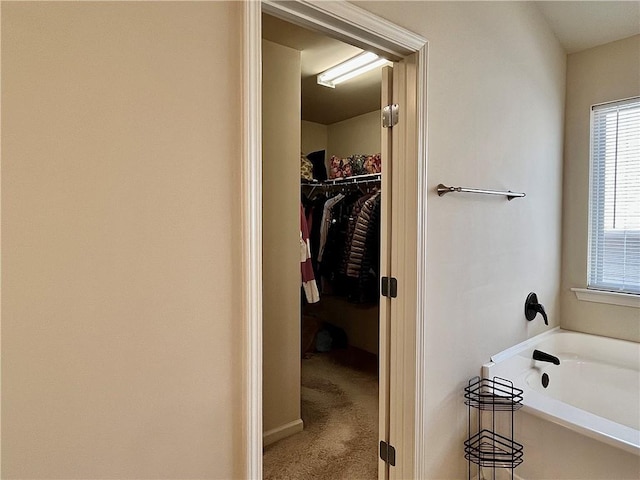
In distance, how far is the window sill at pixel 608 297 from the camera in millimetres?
2523

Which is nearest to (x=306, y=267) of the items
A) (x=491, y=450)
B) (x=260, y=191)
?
(x=491, y=450)

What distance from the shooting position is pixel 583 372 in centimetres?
258

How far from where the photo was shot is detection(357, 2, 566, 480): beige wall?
5.89 ft

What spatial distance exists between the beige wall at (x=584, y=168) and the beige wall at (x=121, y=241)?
2596mm

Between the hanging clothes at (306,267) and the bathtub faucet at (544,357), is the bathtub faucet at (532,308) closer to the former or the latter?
the bathtub faucet at (544,357)

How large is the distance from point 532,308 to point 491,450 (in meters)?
A: 0.92

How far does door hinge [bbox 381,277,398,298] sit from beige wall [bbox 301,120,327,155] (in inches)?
110

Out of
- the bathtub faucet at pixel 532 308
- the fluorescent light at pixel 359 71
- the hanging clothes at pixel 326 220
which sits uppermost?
the fluorescent light at pixel 359 71

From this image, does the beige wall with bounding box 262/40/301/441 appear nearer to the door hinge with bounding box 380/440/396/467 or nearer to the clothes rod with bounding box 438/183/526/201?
the door hinge with bounding box 380/440/396/467

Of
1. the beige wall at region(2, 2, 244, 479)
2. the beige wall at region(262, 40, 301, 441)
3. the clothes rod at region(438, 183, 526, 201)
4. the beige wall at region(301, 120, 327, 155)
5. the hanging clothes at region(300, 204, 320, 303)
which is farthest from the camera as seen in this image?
the beige wall at region(301, 120, 327, 155)

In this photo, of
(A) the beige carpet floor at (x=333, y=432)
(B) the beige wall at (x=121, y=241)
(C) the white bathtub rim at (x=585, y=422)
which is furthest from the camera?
(A) the beige carpet floor at (x=333, y=432)

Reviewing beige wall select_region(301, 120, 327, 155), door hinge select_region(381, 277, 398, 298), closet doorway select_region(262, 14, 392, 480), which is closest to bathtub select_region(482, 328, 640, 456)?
door hinge select_region(381, 277, 398, 298)

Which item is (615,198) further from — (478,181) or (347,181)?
(347,181)

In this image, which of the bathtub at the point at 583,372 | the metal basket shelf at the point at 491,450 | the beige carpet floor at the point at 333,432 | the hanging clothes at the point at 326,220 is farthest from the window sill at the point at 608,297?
the hanging clothes at the point at 326,220
